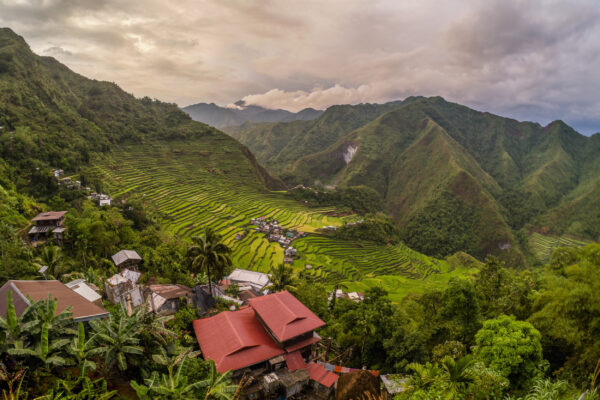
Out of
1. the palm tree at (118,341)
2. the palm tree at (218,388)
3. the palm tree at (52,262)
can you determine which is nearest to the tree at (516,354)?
the palm tree at (218,388)

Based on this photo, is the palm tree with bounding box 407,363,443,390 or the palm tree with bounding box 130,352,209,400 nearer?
the palm tree with bounding box 130,352,209,400

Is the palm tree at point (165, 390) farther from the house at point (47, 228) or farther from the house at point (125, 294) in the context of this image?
the house at point (47, 228)

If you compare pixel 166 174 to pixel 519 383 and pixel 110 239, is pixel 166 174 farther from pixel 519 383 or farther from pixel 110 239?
pixel 519 383

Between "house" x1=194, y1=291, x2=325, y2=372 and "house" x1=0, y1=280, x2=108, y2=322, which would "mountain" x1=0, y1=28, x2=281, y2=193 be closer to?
"house" x1=0, y1=280, x2=108, y2=322

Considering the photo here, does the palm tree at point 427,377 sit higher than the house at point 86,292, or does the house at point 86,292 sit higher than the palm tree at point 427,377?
the palm tree at point 427,377

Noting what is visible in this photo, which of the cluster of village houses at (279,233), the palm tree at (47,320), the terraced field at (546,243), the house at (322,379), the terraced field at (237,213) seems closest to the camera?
the palm tree at (47,320)

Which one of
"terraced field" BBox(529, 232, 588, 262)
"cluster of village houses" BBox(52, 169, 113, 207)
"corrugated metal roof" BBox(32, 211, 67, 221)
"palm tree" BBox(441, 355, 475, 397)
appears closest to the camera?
"palm tree" BBox(441, 355, 475, 397)

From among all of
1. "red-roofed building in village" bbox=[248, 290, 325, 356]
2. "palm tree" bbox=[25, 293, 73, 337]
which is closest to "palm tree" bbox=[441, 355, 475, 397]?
"red-roofed building in village" bbox=[248, 290, 325, 356]
